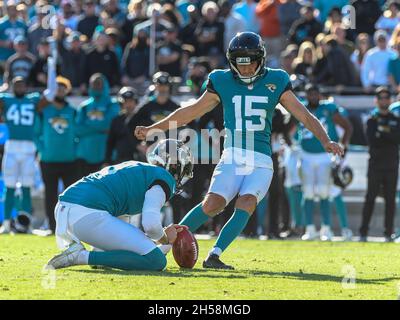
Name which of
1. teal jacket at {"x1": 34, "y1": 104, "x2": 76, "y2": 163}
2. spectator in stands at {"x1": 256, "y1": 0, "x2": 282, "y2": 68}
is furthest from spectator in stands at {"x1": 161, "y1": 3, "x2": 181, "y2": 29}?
teal jacket at {"x1": 34, "y1": 104, "x2": 76, "y2": 163}

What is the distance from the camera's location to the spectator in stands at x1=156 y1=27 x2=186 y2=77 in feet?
61.6

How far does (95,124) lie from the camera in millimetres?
16359

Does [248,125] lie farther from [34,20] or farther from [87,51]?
[34,20]

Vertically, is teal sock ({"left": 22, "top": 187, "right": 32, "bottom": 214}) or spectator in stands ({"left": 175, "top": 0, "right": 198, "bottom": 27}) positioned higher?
spectator in stands ({"left": 175, "top": 0, "right": 198, "bottom": 27})

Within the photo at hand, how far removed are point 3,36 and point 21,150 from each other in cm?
480

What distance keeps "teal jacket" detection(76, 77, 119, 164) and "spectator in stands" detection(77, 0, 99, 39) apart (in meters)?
4.65

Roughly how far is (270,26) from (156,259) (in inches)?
459

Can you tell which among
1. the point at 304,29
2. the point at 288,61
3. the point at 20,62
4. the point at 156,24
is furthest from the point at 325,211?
the point at 20,62

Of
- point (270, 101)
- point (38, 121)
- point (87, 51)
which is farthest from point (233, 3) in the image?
point (270, 101)

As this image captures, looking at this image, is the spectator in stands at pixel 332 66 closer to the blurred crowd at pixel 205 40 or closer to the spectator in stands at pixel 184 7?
the blurred crowd at pixel 205 40

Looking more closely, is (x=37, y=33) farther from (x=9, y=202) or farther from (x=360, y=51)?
(x=360, y=51)

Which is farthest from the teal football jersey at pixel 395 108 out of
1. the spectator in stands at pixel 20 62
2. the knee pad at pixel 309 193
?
the spectator in stands at pixel 20 62

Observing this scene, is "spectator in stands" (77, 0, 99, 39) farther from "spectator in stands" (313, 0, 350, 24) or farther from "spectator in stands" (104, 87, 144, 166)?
"spectator in stands" (104, 87, 144, 166)

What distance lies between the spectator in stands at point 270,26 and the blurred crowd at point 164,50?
0.02 metres
